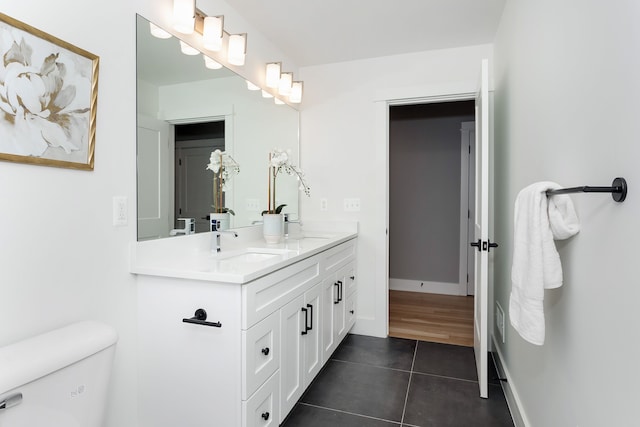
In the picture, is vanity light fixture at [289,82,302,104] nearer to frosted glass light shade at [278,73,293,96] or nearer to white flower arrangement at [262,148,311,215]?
frosted glass light shade at [278,73,293,96]

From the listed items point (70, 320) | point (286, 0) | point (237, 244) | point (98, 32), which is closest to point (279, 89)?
point (286, 0)

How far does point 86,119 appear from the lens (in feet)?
4.45

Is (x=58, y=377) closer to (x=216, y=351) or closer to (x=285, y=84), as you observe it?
(x=216, y=351)

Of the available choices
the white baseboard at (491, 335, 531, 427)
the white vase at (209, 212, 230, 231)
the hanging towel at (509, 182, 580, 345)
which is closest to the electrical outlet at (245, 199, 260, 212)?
the white vase at (209, 212, 230, 231)

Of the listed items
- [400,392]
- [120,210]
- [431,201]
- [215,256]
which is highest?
[431,201]

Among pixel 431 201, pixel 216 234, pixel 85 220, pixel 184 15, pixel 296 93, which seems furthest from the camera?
pixel 431 201

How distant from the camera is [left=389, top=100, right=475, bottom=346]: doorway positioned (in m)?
4.30

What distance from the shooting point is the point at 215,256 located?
6.34 ft

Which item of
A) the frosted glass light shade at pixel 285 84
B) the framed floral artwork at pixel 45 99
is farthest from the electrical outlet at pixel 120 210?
the frosted glass light shade at pixel 285 84

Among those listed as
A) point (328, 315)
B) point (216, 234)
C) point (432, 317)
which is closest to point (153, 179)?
point (216, 234)

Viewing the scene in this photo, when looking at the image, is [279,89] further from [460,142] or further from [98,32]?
[460,142]

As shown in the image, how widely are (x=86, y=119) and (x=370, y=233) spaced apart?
2227mm

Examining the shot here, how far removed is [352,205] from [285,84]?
113 centimetres

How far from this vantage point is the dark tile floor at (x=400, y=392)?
1.91 metres
